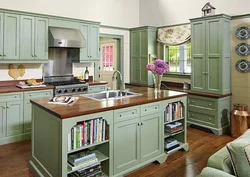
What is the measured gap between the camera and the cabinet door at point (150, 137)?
2910mm

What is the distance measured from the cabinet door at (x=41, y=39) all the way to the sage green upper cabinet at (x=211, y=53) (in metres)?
3.19

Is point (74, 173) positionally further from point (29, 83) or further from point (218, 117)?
point (218, 117)

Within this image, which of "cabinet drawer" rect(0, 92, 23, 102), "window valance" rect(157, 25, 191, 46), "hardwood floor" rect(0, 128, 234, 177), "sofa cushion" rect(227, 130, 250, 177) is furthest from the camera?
"window valance" rect(157, 25, 191, 46)

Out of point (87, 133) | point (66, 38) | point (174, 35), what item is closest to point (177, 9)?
point (174, 35)

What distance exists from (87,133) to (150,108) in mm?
992

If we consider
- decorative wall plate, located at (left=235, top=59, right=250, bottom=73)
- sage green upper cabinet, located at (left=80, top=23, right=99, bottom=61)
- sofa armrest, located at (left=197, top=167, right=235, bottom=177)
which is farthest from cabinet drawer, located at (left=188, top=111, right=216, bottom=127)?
sofa armrest, located at (left=197, top=167, right=235, bottom=177)

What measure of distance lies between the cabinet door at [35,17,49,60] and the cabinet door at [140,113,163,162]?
270 cm

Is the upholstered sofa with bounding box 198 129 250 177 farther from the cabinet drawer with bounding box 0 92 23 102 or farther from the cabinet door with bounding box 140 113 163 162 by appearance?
the cabinet drawer with bounding box 0 92 23 102

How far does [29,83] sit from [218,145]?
12.5 ft

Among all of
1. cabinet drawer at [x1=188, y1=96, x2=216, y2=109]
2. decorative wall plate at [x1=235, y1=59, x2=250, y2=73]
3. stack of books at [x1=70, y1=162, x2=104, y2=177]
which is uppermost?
decorative wall plate at [x1=235, y1=59, x2=250, y2=73]

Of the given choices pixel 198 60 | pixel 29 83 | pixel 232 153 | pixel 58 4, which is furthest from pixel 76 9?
pixel 232 153

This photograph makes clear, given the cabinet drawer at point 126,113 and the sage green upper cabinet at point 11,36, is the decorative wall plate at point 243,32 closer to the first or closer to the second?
the cabinet drawer at point 126,113

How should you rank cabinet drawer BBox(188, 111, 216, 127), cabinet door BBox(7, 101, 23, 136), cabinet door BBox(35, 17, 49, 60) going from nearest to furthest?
cabinet door BBox(7, 101, 23, 136) → cabinet door BBox(35, 17, 49, 60) → cabinet drawer BBox(188, 111, 216, 127)

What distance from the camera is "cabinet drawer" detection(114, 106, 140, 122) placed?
2592 mm
